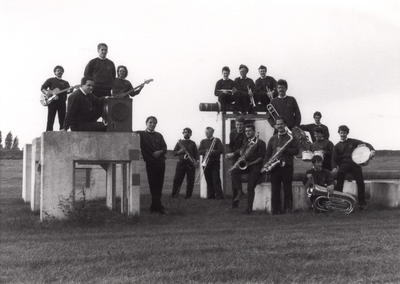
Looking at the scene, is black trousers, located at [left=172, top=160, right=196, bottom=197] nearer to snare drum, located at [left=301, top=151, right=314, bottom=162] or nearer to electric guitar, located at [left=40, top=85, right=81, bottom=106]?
electric guitar, located at [left=40, top=85, right=81, bottom=106]

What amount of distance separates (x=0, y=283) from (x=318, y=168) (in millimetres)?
7729

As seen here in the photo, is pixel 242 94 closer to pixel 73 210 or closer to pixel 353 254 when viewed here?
pixel 73 210

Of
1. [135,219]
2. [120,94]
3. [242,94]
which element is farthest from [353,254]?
[242,94]

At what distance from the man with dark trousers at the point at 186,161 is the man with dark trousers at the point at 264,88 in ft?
6.62

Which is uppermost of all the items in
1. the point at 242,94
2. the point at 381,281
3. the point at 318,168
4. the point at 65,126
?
the point at 242,94

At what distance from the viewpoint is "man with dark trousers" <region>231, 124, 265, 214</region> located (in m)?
12.6

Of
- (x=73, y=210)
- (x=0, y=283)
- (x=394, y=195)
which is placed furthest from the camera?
(x=394, y=195)

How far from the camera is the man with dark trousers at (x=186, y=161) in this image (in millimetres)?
15883

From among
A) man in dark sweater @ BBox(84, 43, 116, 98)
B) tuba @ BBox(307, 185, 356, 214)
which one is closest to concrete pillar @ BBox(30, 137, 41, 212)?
man in dark sweater @ BBox(84, 43, 116, 98)

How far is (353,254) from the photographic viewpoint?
780 centimetres

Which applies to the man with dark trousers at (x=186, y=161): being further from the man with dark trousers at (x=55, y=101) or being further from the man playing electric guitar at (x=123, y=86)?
the man playing electric guitar at (x=123, y=86)

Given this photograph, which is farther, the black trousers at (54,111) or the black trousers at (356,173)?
the black trousers at (54,111)

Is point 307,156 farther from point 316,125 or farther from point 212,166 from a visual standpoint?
point 212,166

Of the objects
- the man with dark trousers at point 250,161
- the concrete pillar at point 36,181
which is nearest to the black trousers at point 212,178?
the man with dark trousers at point 250,161
